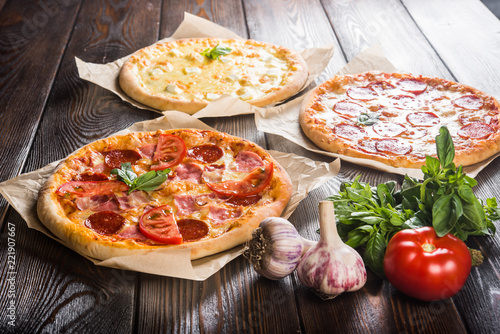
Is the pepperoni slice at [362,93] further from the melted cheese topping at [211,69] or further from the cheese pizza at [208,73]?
the melted cheese topping at [211,69]

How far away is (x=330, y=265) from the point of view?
79.7 inches

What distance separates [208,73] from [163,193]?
5.79 feet

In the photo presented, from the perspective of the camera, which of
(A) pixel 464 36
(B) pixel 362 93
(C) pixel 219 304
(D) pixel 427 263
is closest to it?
(D) pixel 427 263

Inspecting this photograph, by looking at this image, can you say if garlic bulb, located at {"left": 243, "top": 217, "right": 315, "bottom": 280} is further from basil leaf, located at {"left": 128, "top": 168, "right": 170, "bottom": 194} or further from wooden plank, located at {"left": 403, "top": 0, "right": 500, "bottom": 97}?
wooden plank, located at {"left": 403, "top": 0, "right": 500, "bottom": 97}

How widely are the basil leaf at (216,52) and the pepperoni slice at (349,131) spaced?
1.46m

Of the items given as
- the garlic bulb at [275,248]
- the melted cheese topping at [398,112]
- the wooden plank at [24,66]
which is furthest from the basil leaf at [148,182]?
the melted cheese topping at [398,112]

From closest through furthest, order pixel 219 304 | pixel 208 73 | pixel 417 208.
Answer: pixel 219 304
pixel 417 208
pixel 208 73

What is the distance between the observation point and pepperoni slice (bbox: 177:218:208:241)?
255cm

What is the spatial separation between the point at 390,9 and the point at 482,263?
3.96 meters

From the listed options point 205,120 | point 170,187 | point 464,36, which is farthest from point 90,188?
point 464,36

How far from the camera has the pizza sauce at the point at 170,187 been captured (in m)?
2.61

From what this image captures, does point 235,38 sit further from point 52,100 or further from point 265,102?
point 52,100

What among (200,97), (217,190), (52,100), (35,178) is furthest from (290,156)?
(52,100)

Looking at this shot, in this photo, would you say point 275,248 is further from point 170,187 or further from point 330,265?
point 170,187
